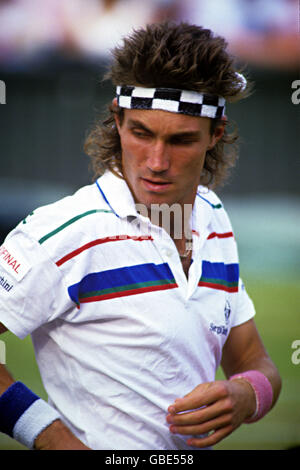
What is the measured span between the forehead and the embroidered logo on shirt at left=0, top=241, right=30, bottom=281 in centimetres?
54

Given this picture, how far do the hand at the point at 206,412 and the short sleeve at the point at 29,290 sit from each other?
43 centimetres

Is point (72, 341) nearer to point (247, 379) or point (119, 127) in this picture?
point (247, 379)

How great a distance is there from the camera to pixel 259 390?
1.85m

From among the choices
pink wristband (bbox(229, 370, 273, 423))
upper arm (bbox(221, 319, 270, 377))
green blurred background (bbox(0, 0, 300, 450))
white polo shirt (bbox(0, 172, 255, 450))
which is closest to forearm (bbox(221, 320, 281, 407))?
upper arm (bbox(221, 319, 270, 377))

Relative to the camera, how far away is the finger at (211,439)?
1.67m

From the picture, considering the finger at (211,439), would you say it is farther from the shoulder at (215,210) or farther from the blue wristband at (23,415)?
the shoulder at (215,210)

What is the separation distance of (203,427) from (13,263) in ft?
2.25

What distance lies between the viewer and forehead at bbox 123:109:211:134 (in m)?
1.76
